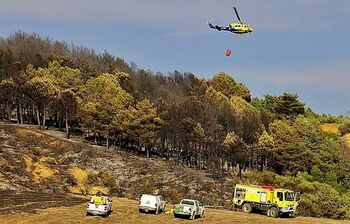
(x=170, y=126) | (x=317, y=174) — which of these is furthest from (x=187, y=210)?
(x=170, y=126)

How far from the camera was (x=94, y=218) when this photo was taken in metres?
41.5

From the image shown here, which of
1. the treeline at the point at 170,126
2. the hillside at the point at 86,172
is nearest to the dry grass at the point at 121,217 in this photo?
the hillside at the point at 86,172

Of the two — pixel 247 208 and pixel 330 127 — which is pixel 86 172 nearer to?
pixel 247 208

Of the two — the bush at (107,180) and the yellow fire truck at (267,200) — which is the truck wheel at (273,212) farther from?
the bush at (107,180)

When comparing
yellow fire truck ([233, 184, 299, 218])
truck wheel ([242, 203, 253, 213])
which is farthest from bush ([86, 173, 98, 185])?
truck wheel ([242, 203, 253, 213])

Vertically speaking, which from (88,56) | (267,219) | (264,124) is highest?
(88,56)

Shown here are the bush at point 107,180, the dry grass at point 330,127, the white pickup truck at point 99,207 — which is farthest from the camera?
the dry grass at point 330,127

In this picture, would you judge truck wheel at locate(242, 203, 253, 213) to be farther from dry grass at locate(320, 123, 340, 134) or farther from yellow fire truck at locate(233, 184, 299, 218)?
dry grass at locate(320, 123, 340, 134)

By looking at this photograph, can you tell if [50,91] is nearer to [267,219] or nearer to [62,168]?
[62,168]

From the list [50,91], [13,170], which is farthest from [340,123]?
[13,170]

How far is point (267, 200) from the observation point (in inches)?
1868

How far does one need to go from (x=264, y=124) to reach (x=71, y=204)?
67.6 meters

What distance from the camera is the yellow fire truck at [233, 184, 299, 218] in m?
46.9

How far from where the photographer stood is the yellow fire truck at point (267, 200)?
4688 cm
